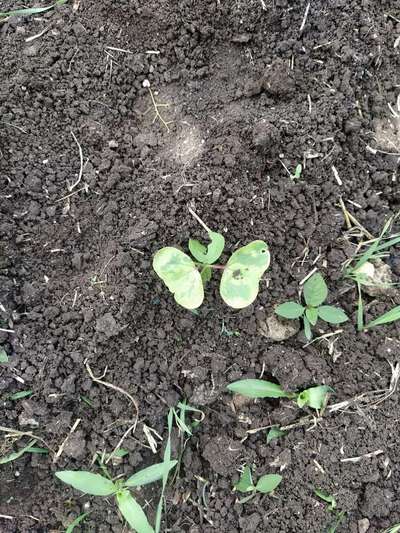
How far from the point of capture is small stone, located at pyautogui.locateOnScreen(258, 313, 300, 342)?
161 cm

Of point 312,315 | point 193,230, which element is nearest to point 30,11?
point 193,230

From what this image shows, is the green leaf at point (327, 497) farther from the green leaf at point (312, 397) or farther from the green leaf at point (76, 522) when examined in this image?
the green leaf at point (76, 522)

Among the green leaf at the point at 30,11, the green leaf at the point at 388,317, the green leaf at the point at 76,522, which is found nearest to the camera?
the green leaf at the point at 76,522

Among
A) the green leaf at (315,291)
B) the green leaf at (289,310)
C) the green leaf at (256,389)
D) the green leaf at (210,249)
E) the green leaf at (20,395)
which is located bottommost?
the green leaf at (256,389)

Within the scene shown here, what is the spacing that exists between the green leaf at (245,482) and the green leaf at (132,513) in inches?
11.0

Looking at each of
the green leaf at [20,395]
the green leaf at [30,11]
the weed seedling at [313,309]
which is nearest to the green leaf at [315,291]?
the weed seedling at [313,309]

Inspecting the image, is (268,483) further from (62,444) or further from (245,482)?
(62,444)

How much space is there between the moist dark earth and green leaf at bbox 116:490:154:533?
97 mm

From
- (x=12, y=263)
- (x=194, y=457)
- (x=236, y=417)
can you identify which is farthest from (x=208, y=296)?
(x=12, y=263)

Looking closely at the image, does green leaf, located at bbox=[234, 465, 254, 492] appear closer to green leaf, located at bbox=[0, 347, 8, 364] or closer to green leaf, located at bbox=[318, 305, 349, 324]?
green leaf, located at bbox=[318, 305, 349, 324]

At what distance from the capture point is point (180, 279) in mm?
1484

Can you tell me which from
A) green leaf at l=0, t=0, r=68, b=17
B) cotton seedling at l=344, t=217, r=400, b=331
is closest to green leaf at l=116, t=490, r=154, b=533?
cotton seedling at l=344, t=217, r=400, b=331

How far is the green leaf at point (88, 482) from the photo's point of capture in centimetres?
142

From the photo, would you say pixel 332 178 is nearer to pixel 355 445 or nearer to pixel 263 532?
pixel 355 445
